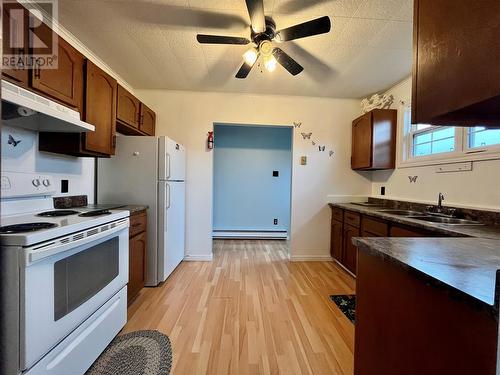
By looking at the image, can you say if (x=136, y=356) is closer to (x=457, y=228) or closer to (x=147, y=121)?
(x=457, y=228)

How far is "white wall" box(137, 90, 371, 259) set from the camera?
3.36 m

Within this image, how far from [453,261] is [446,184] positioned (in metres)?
1.98

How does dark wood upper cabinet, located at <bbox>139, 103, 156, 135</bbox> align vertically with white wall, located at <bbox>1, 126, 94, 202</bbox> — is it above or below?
above

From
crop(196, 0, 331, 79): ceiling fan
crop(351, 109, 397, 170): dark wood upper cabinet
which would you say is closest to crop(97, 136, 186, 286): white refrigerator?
crop(196, 0, 331, 79): ceiling fan

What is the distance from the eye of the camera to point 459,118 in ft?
2.66

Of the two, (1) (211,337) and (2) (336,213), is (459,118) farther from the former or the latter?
(2) (336,213)

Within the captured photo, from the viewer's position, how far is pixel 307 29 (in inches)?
65.2

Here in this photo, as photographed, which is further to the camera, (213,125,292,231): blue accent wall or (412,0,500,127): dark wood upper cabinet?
(213,125,292,231): blue accent wall

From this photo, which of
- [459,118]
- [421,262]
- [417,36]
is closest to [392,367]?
[421,262]

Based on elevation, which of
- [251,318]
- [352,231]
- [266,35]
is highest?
[266,35]

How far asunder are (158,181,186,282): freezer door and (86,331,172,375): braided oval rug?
886 millimetres

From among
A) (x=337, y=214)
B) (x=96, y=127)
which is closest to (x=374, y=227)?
(x=337, y=214)

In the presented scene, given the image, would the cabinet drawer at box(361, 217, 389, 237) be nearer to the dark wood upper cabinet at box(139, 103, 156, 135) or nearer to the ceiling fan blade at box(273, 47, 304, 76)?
the ceiling fan blade at box(273, 47, 304, 76)

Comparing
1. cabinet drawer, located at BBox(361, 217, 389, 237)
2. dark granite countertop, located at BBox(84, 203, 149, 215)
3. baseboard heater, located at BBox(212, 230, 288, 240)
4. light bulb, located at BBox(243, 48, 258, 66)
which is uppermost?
light bulb, located at BBox(243, 48, 258, 66)
